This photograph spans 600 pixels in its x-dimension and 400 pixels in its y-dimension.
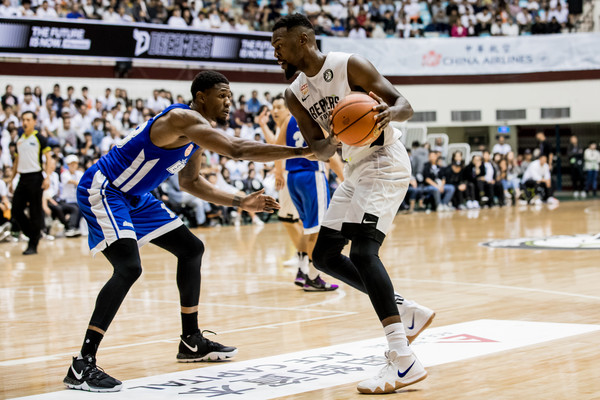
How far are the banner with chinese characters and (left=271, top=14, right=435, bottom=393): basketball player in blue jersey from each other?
23.2 m

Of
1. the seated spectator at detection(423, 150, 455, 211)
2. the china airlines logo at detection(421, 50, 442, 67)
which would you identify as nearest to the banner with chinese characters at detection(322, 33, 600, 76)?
the china airlines logo at detection(421, 50, 442, 67)

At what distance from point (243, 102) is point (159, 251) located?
35.3ft

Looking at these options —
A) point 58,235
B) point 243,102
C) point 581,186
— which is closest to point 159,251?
point 58,235

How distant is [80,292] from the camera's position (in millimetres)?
8336

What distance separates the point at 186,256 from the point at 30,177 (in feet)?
25.7

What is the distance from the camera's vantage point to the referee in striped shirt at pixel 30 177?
11961 millimetres

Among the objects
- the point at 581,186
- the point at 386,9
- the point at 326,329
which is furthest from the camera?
the point at 386,9

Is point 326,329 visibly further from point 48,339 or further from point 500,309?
point 48,339

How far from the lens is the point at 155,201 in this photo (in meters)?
5.09

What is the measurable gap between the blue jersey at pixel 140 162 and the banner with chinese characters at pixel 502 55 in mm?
23212

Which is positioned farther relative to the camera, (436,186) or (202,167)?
(436,186)

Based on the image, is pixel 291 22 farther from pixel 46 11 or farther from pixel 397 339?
pixel 46 11

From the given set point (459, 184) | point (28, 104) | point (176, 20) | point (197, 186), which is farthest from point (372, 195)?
point (176, 20)

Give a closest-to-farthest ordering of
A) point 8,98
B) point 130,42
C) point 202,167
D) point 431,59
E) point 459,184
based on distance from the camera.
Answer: point 202,167 → point 8,98 → point 130,42 → point 459,184 → point 431,59
